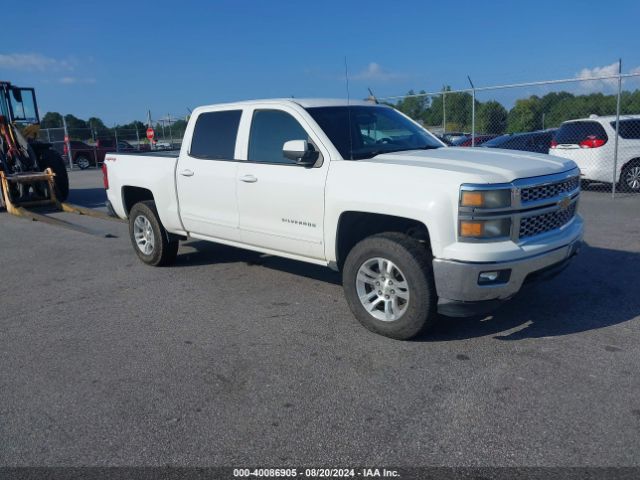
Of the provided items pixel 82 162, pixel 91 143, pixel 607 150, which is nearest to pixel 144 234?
pixel 607 150

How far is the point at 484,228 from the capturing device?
398cm

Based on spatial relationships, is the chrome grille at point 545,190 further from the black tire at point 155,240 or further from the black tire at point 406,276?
the black tire at point 155,240

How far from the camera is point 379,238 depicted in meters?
4.46

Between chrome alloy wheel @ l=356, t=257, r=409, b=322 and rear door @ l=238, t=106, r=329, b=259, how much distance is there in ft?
1.80

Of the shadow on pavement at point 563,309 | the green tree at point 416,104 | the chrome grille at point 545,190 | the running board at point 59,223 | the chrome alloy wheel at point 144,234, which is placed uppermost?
the green tree at point 416,104

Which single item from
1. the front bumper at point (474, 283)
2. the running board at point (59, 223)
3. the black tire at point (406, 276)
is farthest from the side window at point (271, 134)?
the running board at point (59, 223)

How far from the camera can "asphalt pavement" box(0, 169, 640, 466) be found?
3.10m

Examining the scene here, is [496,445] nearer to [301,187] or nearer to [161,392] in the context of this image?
[161,392]

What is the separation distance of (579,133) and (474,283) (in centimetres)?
972

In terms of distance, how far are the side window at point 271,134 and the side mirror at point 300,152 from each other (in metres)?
0.23

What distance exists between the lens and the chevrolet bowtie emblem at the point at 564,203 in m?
4.49

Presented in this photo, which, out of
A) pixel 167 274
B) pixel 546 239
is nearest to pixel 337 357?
pixel 546 239

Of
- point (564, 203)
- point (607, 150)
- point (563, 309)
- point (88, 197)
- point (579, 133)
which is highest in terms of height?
point (579, 133)

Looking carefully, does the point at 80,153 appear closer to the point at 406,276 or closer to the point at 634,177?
the point at 634,177
